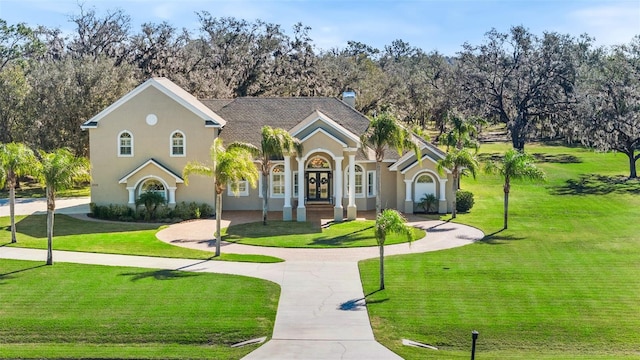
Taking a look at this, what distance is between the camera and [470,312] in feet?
64.8

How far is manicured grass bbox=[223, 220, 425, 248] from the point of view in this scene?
1182 inches

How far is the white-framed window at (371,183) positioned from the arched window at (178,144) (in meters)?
11.1

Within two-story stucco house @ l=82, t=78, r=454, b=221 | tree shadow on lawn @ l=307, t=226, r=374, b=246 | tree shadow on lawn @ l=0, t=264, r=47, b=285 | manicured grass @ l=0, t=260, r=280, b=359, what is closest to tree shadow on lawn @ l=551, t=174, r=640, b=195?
two-story stucco house @ l=82, t=78, r=454, b=221

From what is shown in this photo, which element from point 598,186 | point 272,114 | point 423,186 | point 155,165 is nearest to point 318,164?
point 272,114

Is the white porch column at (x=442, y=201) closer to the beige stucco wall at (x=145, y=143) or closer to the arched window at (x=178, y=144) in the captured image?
the beige stucco wall at (x=145, y=143)

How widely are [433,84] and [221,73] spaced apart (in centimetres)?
2689

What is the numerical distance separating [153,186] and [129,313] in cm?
1898

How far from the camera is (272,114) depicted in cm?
4275

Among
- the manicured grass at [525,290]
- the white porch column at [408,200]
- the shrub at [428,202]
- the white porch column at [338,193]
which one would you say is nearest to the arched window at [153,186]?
the white porch column at [338,193]

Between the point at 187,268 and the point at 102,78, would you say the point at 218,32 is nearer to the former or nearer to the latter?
the point at 102,78

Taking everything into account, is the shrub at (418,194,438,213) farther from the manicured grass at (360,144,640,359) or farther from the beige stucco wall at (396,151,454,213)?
the manicured grass at (360,144,640,359)

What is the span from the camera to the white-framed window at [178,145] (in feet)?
123

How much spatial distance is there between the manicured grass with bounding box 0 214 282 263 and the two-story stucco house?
341cm

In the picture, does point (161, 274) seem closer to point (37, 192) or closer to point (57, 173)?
point (57, 173)
